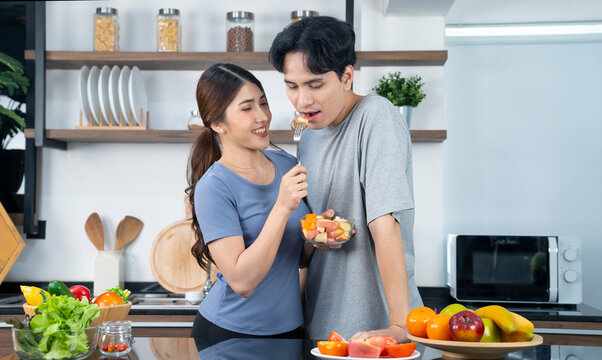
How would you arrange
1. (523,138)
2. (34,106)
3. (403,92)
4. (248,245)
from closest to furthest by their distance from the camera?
(248,245) < (403,92) < (34,106) < (523,138)

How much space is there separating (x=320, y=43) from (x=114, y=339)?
0.76 meters

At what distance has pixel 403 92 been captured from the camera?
2.78m

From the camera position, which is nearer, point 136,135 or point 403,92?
point 403,92

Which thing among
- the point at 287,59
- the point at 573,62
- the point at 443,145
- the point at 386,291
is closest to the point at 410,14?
the point at 443,145

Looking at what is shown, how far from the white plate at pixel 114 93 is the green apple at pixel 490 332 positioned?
2.26 meters

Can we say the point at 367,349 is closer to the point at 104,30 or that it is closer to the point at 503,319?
the point at 503,319

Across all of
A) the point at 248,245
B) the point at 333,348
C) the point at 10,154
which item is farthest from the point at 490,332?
the point at 10,154

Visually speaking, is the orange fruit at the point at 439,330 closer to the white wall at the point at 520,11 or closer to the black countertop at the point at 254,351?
the black countertop at the point at 254,351

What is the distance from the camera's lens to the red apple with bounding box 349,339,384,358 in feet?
3.26

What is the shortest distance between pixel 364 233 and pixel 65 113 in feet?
7.36

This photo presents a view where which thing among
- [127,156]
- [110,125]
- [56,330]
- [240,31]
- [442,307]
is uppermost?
[240,31]

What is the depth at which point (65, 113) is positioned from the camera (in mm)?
3150

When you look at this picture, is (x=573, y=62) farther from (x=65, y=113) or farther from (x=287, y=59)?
(x=65, y=113)

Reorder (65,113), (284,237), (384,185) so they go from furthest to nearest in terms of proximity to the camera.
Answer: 1. (65,113)
2. (284,237)
3. (384,185)
